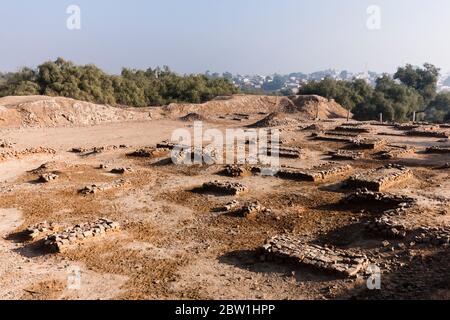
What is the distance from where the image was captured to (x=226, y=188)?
13.5m

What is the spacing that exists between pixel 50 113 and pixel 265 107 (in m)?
21.0

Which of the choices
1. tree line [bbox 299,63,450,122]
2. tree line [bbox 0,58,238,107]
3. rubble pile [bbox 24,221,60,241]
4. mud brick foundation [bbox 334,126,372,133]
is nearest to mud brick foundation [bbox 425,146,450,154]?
mud brick foundation [bbox 334,126,372,133]

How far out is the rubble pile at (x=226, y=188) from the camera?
13367mm

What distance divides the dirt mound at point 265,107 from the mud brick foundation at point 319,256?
2989 cm

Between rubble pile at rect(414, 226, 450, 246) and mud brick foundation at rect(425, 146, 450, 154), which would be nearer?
rubble pile at rect(414, 226, 450, 246)

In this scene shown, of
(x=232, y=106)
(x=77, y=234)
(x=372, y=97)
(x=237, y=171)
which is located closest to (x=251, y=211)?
(x=77, y=234)

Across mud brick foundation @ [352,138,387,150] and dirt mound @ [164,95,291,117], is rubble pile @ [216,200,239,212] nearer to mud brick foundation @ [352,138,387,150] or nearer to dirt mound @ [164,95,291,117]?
mud brick foundation @ [352,138,387,150]

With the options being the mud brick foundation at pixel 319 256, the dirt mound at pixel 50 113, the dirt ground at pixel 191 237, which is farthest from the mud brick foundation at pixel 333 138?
the mud brick foundation at pixel 319 256

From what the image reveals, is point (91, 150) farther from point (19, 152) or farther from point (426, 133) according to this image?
point (426, 133)

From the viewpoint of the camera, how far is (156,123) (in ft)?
108

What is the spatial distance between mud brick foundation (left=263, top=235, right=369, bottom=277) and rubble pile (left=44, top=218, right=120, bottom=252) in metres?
3.86

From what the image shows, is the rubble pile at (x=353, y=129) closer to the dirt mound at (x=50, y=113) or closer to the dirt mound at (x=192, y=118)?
the dirt mound at (x=192, y=118)

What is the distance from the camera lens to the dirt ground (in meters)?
7.39
